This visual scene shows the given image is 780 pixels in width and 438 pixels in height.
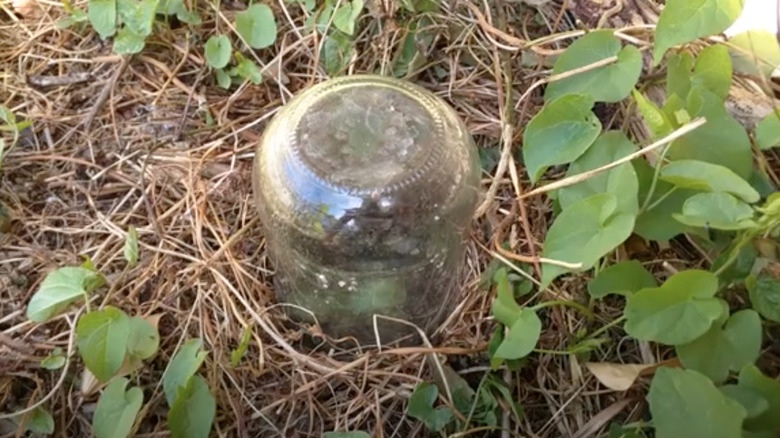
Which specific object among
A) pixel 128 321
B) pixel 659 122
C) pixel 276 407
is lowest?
pixel 276 407

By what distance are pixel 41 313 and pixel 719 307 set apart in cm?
91

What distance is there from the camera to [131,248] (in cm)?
130

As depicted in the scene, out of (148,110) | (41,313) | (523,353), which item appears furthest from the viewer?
(148,110)

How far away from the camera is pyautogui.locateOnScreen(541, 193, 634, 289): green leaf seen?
107cm

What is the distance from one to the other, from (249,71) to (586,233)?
0.69m

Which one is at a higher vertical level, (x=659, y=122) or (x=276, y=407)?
(x=659, y=122)

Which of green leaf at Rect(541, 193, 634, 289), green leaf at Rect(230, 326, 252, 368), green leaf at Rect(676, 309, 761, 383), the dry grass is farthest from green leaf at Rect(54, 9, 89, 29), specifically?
green leaf at Rect(676, 309, 761, 383)

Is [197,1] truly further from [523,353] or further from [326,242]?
[523,353]

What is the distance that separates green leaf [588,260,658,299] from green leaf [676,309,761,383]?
0.11 m

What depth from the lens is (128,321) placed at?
1174mm

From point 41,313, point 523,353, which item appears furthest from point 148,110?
point 523,353

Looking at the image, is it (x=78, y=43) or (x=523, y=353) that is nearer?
(x=523, y=353)

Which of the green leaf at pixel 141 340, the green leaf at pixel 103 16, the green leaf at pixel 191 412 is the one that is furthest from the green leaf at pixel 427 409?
the green leaf at pixel 103 16

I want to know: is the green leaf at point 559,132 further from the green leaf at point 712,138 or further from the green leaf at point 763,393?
the green leaf at point 763,393
